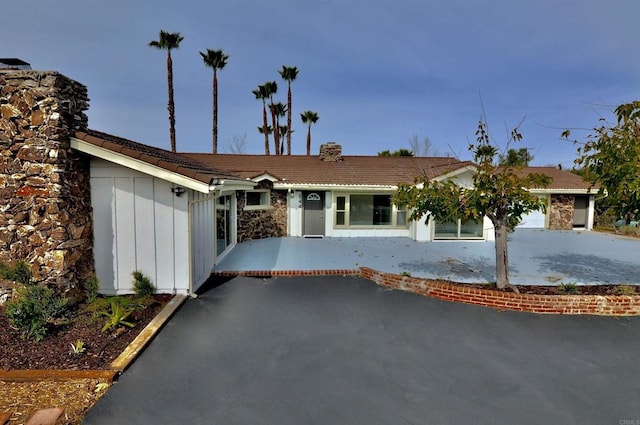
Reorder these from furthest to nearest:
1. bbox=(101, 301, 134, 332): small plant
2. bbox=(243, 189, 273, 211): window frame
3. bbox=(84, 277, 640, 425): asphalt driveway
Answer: bbox=(243, 189, 273, 211): window frame
bbox=(101, 301, 134, 332): small plant
bbox=(84, 277, 640, 425): asphalt driveway

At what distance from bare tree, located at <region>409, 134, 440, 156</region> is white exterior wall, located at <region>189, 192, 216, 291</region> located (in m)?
33.4

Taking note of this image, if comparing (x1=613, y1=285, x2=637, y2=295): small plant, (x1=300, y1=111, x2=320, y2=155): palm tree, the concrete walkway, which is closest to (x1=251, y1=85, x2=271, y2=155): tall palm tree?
(x1=300, y1=111, x2=320, y2=155): palm tree

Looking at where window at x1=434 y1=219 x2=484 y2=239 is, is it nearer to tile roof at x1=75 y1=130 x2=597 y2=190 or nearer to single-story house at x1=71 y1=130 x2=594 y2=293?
single-story house at x1=71 y1=130 x2=594 y2=293

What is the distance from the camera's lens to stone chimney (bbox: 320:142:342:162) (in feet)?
60.2

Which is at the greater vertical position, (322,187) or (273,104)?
(273,104)

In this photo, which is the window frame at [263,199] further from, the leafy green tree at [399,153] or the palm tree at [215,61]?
the leafy green tree at [399,153]

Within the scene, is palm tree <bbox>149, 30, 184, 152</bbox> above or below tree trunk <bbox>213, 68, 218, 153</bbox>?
above

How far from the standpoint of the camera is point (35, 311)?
15.7 ft

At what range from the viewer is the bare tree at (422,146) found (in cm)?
3825

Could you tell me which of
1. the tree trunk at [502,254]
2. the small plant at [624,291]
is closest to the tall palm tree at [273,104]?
the tree trunk at [502,254]

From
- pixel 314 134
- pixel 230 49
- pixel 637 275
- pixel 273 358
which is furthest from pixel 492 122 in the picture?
pixel 314 134

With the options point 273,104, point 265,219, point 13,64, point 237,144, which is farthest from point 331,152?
point 237,144

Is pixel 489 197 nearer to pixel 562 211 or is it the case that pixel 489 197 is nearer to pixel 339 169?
pixel 339 169

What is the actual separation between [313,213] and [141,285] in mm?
9010
